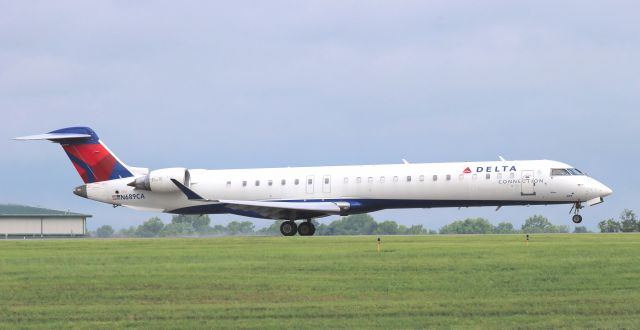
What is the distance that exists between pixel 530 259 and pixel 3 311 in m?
13.5

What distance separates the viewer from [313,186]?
164ft

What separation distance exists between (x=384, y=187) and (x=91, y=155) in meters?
15.4

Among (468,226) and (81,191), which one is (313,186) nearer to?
(81,191)

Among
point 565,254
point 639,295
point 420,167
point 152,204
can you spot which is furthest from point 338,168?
point 639,295

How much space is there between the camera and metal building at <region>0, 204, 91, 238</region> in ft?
259

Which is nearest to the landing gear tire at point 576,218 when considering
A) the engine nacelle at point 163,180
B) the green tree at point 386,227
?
the engine nacelle at point 163,180

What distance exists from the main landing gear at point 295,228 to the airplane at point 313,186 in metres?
0.05

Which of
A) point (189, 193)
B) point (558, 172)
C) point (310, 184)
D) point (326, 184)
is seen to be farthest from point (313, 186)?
point (558, 172)

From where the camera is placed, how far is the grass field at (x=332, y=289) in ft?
60.7

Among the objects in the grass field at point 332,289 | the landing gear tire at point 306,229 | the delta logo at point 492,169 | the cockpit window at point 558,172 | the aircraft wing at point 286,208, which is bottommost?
the grass field at point 332,289

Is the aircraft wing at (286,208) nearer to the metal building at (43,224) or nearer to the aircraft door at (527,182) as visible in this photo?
the aircraft door at (527,182)

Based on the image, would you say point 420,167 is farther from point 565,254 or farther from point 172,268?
point 172,268

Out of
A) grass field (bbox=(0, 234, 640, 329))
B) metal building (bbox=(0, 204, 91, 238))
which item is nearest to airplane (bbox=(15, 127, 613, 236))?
grass field (bbox=(0, 234, 640, 329))

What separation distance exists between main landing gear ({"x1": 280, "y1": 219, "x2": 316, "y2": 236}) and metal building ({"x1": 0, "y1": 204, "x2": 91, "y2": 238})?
106 feet
